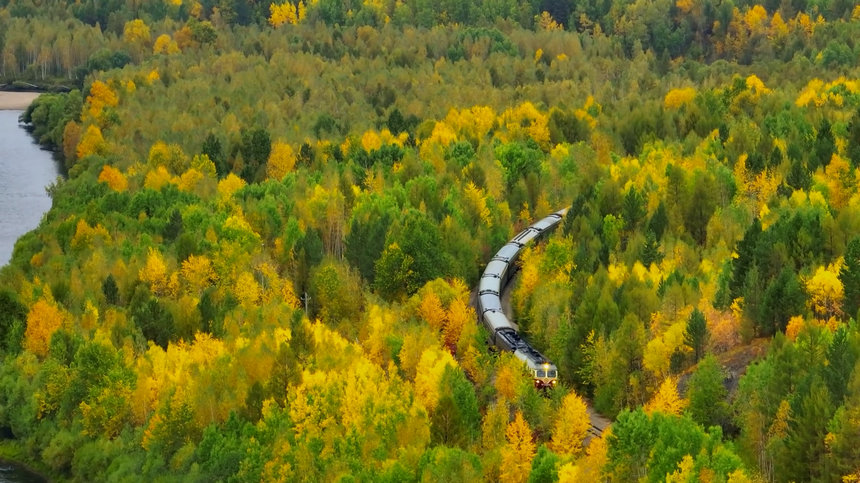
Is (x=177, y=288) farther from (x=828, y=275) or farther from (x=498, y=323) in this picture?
(x=828, y=275)

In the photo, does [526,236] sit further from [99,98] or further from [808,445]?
[99,98]

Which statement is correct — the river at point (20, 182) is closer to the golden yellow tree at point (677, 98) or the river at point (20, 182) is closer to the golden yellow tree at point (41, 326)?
the golden yellow tree at point (41, 326)

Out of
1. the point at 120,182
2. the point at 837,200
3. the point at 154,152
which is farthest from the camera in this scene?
the point at 154,152

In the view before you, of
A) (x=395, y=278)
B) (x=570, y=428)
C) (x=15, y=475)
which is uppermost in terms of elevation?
(x=570, y=428)

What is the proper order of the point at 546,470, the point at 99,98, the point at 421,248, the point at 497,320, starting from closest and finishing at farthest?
the point at 546,470 → the point at 497,320 → the point at 421,248 → the point at 99,98

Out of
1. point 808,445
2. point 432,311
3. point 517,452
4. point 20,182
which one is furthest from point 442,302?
point 20,182

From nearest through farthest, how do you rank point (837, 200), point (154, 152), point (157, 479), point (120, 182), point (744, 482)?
point (744, 482), point (157, 479), point (837, 200), point (120, 182), point (154, 152)

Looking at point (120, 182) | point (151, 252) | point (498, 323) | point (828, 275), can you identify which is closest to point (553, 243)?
point (498, 323)
